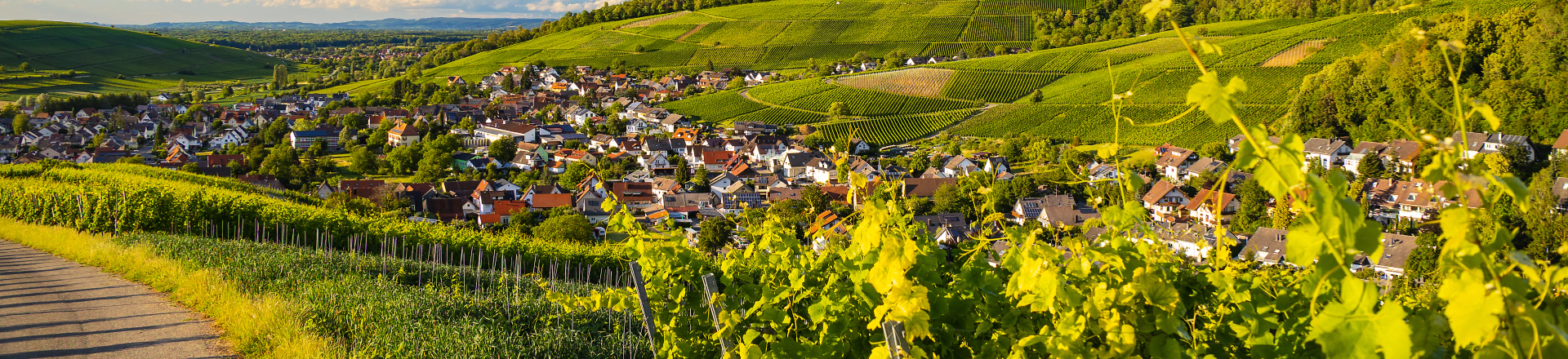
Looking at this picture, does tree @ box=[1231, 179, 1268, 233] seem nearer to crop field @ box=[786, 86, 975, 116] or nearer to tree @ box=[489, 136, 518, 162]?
crop field @ box=[786, 86, 975, 116]

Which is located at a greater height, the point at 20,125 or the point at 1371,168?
the point at 1371,168

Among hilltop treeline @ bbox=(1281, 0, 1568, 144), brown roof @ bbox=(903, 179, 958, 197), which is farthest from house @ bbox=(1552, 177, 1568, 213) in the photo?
brown roof @ bbox=(903, 179, 958, 197)

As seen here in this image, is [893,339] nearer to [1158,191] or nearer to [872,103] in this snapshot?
[1158,191]

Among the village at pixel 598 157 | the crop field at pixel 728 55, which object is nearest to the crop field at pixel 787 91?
the village at pixel 598 157

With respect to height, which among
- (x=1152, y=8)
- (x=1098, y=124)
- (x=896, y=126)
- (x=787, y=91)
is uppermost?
(x=1152, y=8)

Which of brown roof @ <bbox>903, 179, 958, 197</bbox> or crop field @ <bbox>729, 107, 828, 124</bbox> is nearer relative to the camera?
brown roof @ <bbox>903, 179, 958, 197</bbox>

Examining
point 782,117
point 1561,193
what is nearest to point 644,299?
point 1561,193
